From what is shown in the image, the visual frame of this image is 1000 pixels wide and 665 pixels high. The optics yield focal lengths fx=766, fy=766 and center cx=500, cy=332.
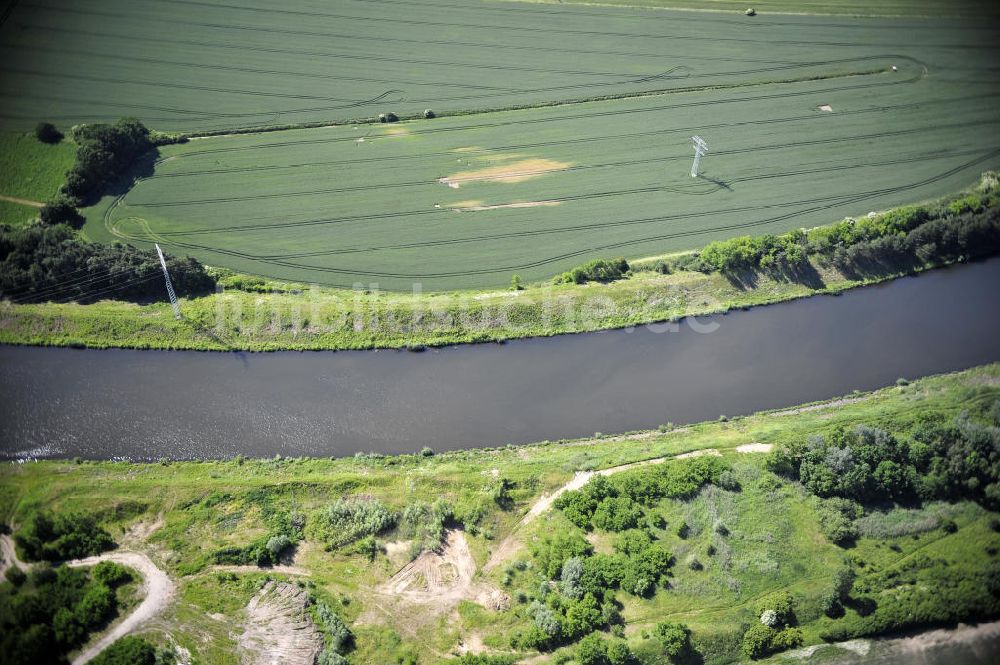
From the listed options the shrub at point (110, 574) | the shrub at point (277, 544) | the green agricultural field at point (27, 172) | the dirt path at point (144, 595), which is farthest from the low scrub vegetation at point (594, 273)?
the green agricultural field at point (27, 172)

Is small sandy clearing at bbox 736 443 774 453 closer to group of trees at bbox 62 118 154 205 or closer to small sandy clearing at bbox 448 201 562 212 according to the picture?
small sandy clearing at bbox 448 201 562 212

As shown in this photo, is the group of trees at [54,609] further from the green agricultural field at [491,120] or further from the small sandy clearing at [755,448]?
the small sandy clearing at [755,448]

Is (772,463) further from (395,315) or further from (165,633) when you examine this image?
(165,633)

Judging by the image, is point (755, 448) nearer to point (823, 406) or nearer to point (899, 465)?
point (823, 406)

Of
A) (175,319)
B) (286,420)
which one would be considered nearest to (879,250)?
(286,420)

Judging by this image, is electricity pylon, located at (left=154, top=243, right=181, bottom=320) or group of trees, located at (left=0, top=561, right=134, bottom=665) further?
electricity pylon, located at (left=154, top=243, right=181, bottom=320)

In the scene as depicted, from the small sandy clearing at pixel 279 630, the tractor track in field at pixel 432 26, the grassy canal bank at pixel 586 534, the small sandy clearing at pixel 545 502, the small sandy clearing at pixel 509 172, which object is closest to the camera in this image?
the small sandy clearing at pixel 279 630

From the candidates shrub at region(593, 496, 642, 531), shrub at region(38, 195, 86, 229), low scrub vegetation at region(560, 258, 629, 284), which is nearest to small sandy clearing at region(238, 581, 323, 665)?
shrub at region(593, 496, 642, 531)

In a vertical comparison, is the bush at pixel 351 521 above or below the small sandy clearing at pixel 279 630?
above
